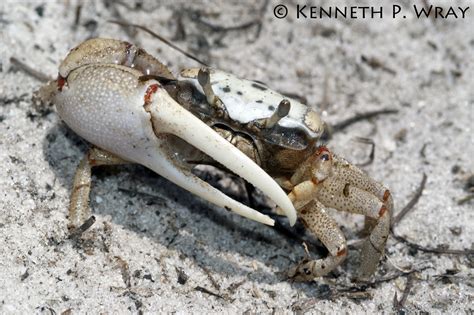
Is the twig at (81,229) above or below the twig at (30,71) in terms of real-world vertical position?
below

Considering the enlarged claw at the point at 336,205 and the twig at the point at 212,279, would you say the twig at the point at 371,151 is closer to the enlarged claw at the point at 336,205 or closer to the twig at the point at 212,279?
the enlarged claw at the point at 336,205

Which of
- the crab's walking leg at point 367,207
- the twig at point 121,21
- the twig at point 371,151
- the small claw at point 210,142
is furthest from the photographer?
the twig at point 121,21

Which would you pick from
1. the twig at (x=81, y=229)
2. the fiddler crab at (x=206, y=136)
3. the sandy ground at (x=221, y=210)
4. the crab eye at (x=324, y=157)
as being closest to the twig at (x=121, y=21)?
the sandy ground at (x=221, y=210)

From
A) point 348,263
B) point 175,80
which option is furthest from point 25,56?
point 348,263

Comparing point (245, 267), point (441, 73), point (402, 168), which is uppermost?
point (441, 73)

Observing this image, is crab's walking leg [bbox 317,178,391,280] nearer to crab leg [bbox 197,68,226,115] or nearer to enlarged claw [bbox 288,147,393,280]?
enlarged claw [bbox 288,147,393,280]

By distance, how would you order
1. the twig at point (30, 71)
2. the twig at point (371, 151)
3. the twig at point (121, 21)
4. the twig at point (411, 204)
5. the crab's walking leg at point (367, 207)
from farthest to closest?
the twig at point (121, 21)
the twig at point (371, 151)
the twig at point (30, 71)
the twig at point (411, 204)
the crab's walking leg at point (367, 207)

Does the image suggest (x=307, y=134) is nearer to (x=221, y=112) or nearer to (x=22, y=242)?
(x=221, y=112)
